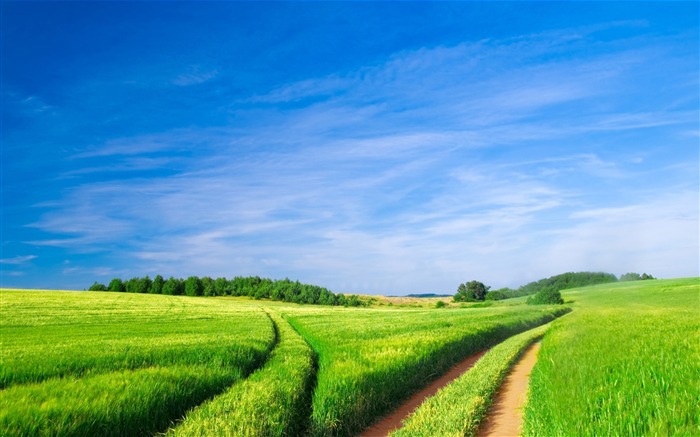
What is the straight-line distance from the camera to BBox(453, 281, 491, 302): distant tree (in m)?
122

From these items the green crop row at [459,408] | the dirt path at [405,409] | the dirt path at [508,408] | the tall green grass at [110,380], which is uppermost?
the tall green grass at [110,380]

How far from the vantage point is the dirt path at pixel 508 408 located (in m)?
9.29

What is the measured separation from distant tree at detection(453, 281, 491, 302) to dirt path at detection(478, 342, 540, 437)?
362 ft

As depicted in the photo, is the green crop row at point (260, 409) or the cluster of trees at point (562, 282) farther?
the cluster of trees at point (562, 282)

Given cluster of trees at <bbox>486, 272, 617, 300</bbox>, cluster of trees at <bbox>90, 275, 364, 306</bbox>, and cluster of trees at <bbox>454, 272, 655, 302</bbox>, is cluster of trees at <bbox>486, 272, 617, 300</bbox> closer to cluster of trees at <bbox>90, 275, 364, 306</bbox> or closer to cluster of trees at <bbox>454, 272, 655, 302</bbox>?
cluster of trees at <bbox>454, 272, 655, 302</bbox>

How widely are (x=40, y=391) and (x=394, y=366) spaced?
909 cm

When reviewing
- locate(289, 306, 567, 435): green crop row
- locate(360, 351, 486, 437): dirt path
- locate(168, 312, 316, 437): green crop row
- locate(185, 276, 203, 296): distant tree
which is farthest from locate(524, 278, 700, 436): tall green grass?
locate(185, 276, 203, 296): distant tree

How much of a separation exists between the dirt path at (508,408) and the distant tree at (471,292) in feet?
362


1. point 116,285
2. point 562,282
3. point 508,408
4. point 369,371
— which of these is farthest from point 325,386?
point 116,285

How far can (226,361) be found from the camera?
14266 mm

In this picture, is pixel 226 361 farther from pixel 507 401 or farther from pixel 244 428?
pixel 507 401

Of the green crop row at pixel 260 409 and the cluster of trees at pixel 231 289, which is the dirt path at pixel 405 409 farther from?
the cluster of trees at pixel 231 289

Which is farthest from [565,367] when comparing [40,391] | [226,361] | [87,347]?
[87,347]

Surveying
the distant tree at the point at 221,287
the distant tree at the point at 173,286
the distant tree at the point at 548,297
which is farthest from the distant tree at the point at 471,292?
the distant tree at the point at 173,286
